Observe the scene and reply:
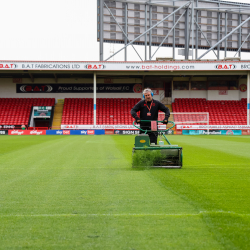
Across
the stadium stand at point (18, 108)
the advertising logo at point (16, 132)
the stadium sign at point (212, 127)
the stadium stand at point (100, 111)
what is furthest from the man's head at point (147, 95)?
the stadium stand at point (18, 108)

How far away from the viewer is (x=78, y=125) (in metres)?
31.5

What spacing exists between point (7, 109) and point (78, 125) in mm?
10930

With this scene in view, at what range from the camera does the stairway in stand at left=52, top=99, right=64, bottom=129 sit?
115 feet

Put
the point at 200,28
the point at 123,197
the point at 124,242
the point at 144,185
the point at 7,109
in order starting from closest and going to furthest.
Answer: the point at 124,242
the point at 123,197
the point at 144,185
the point at 7,109
the point at 200,28

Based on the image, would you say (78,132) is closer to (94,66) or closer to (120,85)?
(94,66)

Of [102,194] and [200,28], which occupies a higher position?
[200,28]

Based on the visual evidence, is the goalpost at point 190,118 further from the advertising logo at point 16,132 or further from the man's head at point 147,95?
the man's head at point 147,95

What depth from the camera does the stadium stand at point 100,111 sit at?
34781mm

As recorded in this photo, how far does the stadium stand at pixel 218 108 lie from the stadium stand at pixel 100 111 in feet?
21.1

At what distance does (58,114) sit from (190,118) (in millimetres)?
16462

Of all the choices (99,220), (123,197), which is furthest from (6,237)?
(123,197)

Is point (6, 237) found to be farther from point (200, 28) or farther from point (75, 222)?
point (200, 28)

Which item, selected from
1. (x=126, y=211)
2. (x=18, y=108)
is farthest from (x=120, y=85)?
(x=126, y=211)

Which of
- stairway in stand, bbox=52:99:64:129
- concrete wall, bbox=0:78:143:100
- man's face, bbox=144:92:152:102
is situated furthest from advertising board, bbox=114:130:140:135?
man's face, bbox=144:92:152:102
